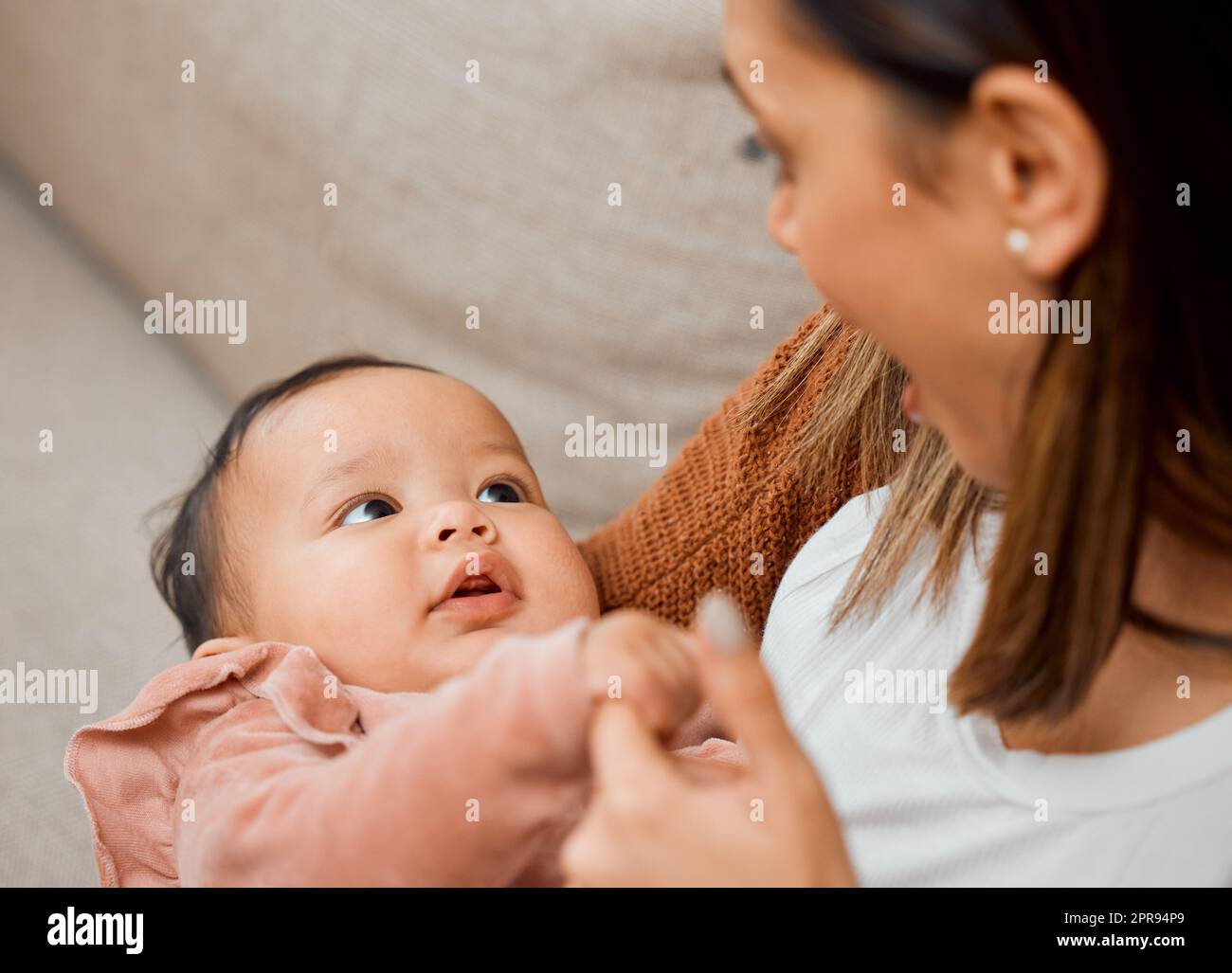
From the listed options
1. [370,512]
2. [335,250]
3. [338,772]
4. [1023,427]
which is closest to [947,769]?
[1023,427]

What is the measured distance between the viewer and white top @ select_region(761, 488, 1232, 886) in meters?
0.66

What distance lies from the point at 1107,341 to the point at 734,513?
1.53 ft

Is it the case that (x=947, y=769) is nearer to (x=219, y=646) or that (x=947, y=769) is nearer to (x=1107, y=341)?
(x=1107, y=341)

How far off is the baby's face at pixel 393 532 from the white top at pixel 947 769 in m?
0.20

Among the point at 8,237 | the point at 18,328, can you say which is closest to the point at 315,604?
the point at 18,328

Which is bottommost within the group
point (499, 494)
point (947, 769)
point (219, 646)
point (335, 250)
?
point (947, 769)

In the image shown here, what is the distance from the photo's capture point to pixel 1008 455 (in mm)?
646

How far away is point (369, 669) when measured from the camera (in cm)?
89

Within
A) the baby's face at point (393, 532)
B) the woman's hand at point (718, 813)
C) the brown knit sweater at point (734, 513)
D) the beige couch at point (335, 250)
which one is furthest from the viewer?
the beige couch at point (335, 250)

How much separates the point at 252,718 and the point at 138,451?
2.54 ft

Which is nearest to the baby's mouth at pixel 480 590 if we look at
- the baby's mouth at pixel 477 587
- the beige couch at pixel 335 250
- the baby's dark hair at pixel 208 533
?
the baby's mouth at pixel 477 587

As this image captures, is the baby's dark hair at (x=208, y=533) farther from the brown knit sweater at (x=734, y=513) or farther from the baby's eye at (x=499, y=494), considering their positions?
the brown knit sweater at (x=734, y=513)

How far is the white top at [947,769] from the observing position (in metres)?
0.66
